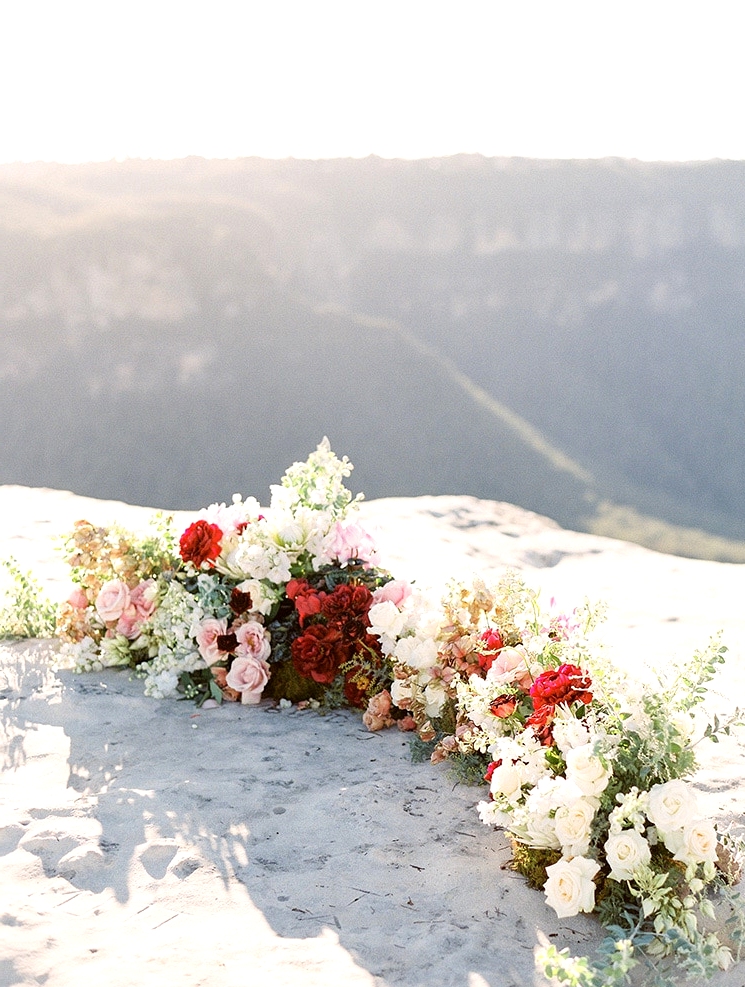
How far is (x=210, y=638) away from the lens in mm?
4266

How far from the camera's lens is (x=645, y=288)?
290 feet

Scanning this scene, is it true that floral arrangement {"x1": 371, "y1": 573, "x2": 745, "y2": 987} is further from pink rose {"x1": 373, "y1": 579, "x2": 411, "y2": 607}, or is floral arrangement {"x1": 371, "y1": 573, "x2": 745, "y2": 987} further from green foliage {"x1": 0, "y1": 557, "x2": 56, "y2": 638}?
green foliage {"x1": 0, "y1": 557, "x2": 56, "y2": 638}

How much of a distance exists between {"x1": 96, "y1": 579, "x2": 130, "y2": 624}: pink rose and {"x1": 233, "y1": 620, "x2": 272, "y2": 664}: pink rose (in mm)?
646

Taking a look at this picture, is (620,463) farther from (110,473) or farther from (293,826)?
(293,826)

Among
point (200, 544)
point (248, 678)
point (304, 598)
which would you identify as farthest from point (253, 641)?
point (200, 544)

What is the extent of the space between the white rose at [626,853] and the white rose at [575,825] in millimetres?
90

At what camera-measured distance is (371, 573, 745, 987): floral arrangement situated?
237 cm

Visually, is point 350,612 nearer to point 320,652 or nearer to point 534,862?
point 320,652

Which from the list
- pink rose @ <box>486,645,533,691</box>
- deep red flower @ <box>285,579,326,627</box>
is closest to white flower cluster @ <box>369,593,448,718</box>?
deep red flower @ <box>285,579,326,627</box>

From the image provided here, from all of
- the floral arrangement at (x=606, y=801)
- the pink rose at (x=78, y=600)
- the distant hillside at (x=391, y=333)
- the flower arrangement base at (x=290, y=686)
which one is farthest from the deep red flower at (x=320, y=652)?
the distant hillside at (x=391, y=333)

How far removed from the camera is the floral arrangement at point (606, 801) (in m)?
2.37

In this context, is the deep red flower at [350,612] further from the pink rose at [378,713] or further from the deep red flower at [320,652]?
the pink rose at [378,713]

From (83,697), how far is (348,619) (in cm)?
121

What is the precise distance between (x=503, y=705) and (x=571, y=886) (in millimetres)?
729
